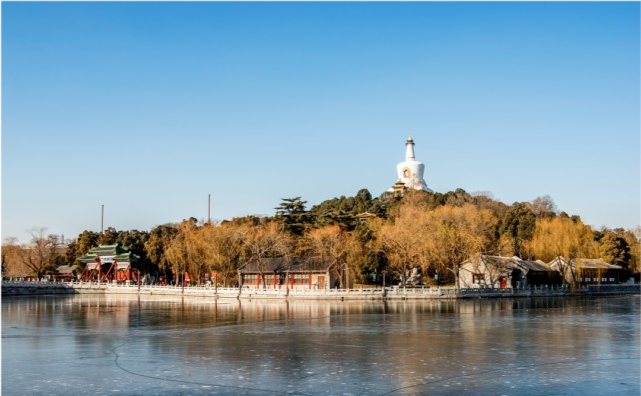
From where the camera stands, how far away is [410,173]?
412 ft

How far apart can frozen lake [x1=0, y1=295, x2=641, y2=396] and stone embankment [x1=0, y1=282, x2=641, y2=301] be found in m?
15.7

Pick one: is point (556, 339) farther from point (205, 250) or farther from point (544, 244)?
point (205, 250)

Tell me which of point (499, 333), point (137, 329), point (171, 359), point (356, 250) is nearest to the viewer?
point (171, 359)

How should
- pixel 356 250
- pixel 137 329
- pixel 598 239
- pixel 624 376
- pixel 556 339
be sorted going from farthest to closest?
pixel 598 239 → pixel 356 250 → pixel 137 329 → pixel 556 339 → pixel 624 376

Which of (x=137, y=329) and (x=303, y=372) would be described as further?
(x=137, y=329)

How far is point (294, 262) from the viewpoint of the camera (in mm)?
68812

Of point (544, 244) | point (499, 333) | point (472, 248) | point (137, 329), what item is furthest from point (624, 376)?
point (544, 244)

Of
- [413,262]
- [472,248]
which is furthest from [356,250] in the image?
[472,248]

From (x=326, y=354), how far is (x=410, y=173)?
104 meters

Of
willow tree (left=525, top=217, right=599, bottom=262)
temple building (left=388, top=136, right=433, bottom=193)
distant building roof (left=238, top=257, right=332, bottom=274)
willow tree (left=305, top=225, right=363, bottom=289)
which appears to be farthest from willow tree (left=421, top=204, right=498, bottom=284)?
temple building (left=388, top=136, right=433, bottom=193)

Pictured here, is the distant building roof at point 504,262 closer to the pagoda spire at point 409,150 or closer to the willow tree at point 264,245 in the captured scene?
the willow tree at point 264,245

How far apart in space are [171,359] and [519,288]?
1820 inches

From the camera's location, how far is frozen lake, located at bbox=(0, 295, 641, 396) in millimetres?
17516

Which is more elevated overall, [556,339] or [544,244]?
[544,244]
